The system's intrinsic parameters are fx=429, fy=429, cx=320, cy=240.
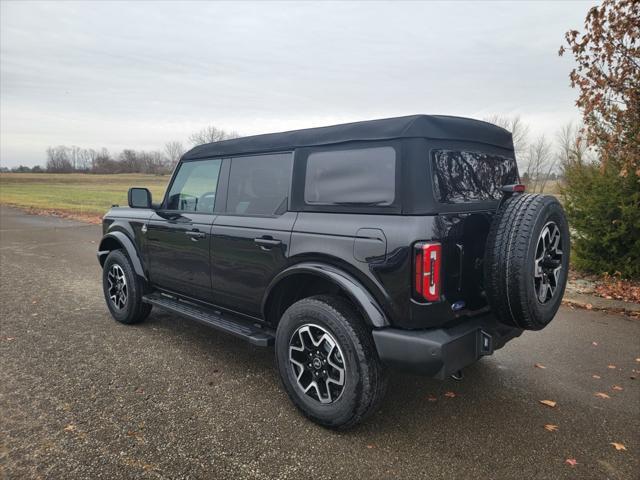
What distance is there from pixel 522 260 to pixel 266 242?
169cm

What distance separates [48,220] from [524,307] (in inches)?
659

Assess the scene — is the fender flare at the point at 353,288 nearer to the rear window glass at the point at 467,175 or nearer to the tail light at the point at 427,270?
the tail light at the point at 427,270

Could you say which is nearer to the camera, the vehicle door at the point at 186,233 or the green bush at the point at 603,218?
the vehicle door at the point at 186,233

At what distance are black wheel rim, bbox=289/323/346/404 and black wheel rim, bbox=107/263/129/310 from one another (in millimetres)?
2537

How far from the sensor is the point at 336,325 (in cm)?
264

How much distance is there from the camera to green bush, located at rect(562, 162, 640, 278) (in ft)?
21.7

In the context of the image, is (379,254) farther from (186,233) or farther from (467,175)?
(186,233)

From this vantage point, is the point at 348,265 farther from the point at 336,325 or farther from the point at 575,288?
the point at 575,288

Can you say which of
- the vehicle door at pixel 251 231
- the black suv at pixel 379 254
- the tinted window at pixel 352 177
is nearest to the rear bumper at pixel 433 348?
the black suv at pixel 379 254

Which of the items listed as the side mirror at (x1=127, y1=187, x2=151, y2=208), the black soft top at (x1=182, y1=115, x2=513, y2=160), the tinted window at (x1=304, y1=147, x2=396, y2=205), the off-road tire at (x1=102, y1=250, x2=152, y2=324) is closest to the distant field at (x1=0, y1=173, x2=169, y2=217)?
the off-road tire at (x1=102, y1=250, x2=152, y2=324)

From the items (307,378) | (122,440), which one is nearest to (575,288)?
(307,378)

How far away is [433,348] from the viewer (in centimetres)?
238

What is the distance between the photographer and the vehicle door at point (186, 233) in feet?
12.3

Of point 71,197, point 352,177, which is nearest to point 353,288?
point 352,177
